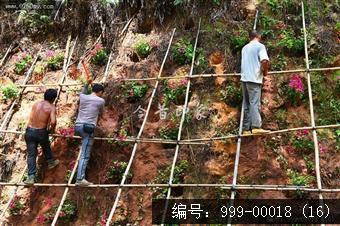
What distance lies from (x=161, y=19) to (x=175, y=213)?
3640mm

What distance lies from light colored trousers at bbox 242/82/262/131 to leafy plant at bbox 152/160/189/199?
3.03ft

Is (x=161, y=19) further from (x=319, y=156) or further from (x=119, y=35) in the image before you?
(x=319, y=156)

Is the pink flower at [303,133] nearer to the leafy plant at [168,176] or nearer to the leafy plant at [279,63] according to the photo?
the leafy plant at [279,63]

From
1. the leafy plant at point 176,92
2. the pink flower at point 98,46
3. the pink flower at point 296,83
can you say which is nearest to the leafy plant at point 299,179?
the pink flower at point 296,83

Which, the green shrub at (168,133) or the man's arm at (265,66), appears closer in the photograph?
the man's arm at (265,66)

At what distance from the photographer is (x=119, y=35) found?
8.28 meters

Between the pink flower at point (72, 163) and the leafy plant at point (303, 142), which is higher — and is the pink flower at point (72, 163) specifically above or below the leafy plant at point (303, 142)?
below

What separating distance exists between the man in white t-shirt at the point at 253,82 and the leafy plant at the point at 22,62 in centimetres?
413

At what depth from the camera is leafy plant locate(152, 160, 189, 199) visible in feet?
19.9

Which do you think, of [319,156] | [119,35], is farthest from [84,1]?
[319,156]

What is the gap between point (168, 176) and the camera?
6.20 meters

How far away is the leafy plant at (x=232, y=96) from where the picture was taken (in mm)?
6547

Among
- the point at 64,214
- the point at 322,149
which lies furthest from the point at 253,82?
the point at 64,214

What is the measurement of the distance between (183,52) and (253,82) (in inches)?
63.6
